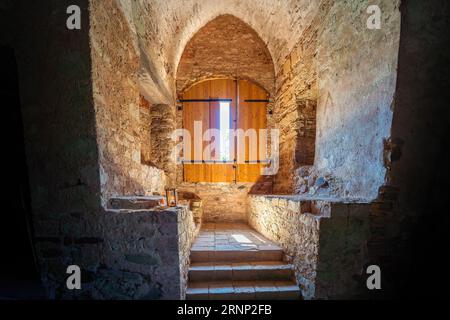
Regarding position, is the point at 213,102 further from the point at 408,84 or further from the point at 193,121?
the point at 408,84

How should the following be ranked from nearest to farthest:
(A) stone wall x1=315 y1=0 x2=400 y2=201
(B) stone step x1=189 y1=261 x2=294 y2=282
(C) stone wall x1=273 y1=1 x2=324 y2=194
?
(A) stone wall x1=315 y1=0 x2=400 y2=201, (B) stone step x1=189 y1=261 x2=294 y2=282, (C) stone wall x1=273 y1=1 x2=324 y2=194

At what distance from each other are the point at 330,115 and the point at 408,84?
1.20 metres

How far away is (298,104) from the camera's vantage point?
14.3ft

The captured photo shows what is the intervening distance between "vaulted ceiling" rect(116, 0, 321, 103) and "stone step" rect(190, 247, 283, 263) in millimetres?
2695

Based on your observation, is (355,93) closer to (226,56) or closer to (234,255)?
(234,255)

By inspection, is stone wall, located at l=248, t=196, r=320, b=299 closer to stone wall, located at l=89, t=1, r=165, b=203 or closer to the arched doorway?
the arched doorway

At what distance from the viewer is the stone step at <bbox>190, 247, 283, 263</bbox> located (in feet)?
9.80

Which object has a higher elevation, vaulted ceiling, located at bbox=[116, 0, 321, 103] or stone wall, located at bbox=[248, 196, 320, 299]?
vaulted ceiling, located at bbox=[116, 0, 321, 103]

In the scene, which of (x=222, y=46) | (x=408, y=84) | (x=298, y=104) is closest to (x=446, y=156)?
(x=408, y=84)

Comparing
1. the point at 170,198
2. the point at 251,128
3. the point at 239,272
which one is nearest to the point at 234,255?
the point at 239,272

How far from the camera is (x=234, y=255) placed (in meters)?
3.01

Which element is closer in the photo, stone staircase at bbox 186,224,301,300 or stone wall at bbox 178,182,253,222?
stone staircase at bbox 186,224,301,300

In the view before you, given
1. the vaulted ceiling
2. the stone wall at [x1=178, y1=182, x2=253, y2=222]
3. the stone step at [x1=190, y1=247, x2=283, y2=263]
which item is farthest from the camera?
the stone wall at [x1=178, y1=182, x2=253, y2=222]

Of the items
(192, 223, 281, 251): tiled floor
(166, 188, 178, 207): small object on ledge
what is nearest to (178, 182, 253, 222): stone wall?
(192, 223, 281, 251): tiled floor
